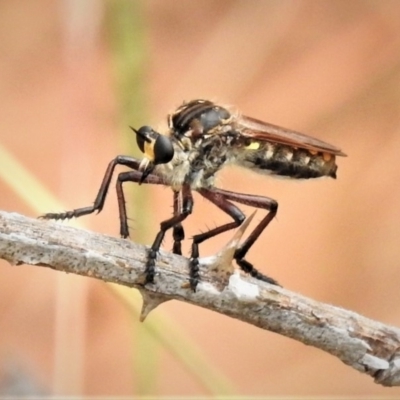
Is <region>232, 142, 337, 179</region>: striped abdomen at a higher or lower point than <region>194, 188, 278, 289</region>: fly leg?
higher

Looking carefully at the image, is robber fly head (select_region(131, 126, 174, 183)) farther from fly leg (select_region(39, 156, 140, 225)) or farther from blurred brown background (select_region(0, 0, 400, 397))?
blurred brown background (select_region(0, 0, 400, 397))

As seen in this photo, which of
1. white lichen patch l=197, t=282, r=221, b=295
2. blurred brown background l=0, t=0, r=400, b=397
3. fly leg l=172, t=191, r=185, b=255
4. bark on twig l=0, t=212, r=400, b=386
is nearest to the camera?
bark on twig l=0, t=212, r=400, b=386

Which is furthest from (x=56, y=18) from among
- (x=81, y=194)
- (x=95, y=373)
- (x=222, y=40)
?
(x=95, y=373)

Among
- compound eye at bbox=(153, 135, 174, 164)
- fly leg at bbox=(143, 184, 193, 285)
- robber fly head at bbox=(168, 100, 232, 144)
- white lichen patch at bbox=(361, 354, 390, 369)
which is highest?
robber fly head at bbox=(168, 100, 232, 144)

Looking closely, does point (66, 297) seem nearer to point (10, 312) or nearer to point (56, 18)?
point (10, 312)

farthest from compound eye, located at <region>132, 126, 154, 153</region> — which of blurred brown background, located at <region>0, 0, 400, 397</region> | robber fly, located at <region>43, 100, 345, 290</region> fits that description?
blurred brown background, located at <region>0, 0, 400, 397</region>

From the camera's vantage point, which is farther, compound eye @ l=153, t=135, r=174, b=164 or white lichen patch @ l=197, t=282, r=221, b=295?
compound eye @ l=153, t=135, r=174, b=164

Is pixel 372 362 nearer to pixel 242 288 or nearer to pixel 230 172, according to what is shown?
pixel 242 288

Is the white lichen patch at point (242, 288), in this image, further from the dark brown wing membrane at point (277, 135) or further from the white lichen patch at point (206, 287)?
the dark brown wing membrane at point (277, 135)

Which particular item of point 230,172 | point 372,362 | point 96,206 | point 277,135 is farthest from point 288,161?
point 230,172
